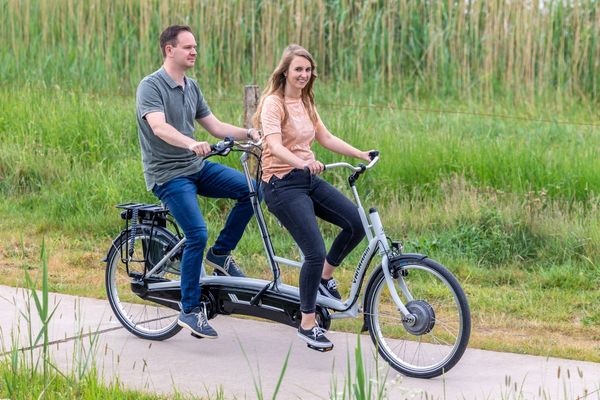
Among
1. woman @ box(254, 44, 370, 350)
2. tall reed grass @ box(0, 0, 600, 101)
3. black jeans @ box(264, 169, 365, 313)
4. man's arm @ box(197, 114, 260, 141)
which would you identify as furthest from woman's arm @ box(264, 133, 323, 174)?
tall reed grass @ box(0, 0, 600, 101)

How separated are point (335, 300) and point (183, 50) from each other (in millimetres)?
1555

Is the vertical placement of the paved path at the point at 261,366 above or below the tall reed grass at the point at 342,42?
below

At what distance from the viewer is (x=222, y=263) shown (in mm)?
6793

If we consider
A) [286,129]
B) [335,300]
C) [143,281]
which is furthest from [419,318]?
[143,281]

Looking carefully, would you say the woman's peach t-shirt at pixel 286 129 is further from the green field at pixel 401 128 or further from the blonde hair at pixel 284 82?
the green field at pixel 401 128

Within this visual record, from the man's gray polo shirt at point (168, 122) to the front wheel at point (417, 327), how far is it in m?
1.23

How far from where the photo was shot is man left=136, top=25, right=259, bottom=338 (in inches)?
253

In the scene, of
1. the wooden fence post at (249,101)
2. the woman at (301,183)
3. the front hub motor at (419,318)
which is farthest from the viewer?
the wooden fence post at (249,101)

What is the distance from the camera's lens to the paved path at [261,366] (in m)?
5.62

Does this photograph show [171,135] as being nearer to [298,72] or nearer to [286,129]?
[286,129]

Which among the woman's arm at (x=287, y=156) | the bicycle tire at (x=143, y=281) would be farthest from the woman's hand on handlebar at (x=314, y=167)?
the bicycle tire at (x=143, y=281)

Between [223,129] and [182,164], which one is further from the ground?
[223,129]

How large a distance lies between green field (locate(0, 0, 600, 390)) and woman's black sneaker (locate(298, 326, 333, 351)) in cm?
86

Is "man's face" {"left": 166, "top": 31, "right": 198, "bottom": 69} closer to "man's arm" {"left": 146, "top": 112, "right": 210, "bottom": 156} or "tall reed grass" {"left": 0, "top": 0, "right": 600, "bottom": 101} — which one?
"man's arm" {"left": 146, "top": 112, "right": 210, "bottom": 156}
